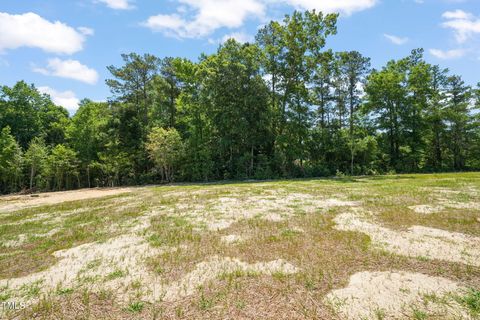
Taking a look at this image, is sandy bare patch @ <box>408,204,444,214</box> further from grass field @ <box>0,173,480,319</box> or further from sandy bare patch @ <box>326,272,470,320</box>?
sandy bare patch @ <box>326,272,470,320</box>

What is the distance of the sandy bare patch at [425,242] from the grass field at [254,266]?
0.09 ft

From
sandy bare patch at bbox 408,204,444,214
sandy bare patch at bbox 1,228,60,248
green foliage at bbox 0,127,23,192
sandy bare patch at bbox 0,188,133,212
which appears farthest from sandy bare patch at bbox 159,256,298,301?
green foliage at bbox 0,127,23,192

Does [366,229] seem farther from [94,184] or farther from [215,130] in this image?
[94,184]

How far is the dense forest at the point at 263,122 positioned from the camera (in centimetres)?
3303

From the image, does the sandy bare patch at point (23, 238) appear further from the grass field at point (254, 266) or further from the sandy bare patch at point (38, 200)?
the sandy bare patch at point (38, 200)

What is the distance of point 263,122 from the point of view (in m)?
32.9

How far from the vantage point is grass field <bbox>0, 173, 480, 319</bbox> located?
4.27 metres

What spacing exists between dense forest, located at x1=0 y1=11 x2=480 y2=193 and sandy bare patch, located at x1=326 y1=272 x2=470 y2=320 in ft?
88.2

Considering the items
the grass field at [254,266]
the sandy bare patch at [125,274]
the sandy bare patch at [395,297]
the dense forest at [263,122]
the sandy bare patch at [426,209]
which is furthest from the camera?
the dense forest at [263,122]

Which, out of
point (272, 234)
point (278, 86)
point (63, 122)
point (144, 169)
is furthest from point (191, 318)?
point (63, 122)

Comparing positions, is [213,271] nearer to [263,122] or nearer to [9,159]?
[263,122]

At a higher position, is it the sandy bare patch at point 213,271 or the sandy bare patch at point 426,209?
the sandy bare patch at point 426,209

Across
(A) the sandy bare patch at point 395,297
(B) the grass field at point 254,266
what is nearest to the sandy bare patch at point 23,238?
(B) the grass field at point 254,266

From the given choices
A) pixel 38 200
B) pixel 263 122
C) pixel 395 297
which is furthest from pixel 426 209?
pixel 38 200
